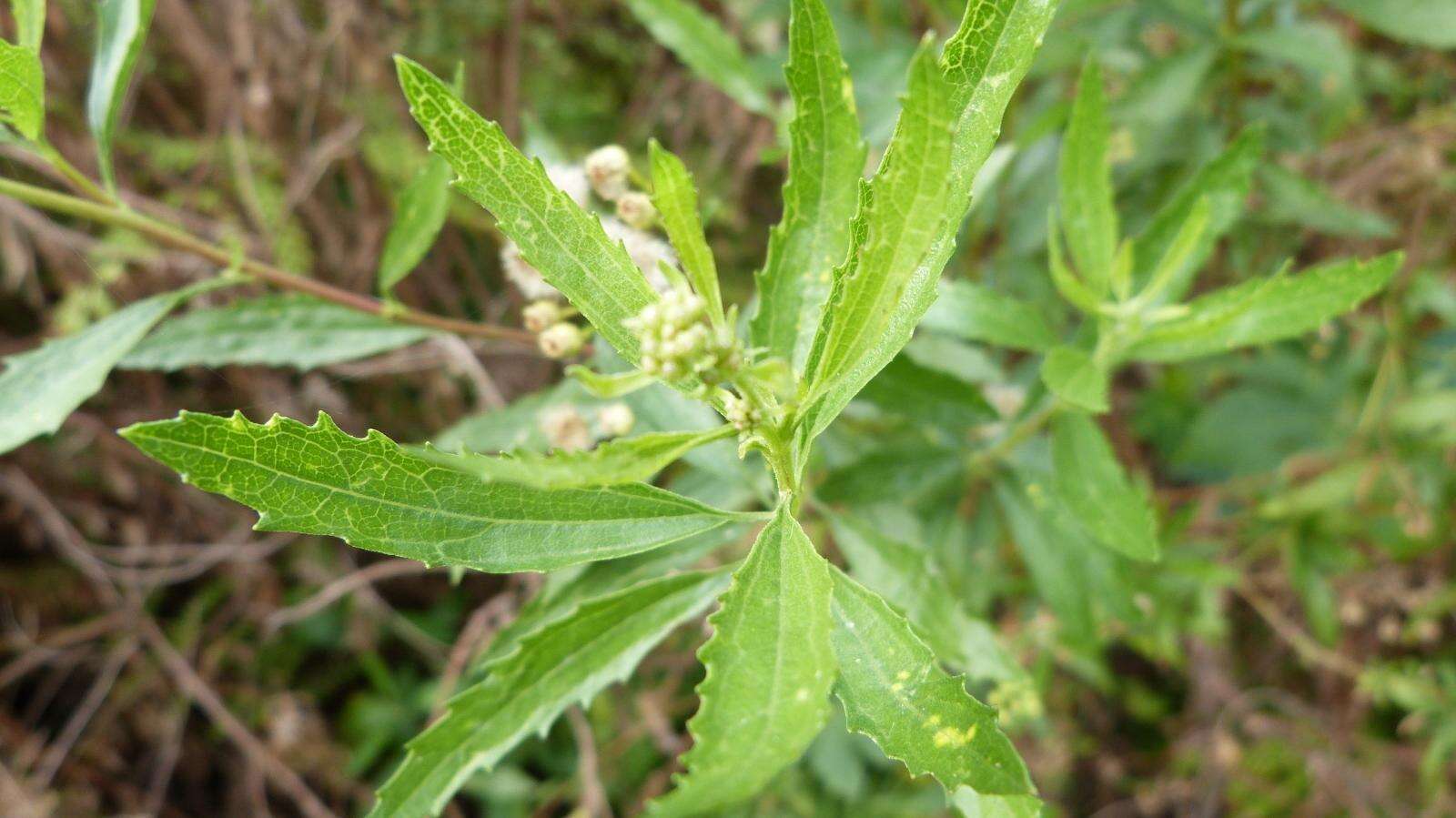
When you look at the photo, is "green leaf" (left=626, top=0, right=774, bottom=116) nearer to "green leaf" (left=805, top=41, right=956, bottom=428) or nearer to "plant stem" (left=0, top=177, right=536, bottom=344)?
"plant stem" (left=0, top=177, right=536, bottom=344)

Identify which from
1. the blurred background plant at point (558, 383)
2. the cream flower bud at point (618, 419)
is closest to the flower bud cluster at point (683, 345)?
the cream flower bud at point (618, 419)

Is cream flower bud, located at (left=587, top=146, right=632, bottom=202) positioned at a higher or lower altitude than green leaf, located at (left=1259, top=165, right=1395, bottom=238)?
higher

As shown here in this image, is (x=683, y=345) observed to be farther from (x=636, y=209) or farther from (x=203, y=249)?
(x=203, y=249)

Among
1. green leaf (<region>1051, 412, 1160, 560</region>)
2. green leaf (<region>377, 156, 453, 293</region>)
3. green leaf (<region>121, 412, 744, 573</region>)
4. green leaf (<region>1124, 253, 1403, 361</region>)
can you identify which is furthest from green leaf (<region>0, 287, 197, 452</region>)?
green leaf (<region>1124, 253, 1403, 361</region>)

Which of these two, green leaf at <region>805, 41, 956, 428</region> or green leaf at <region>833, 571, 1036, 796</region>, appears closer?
green leaf at <region>805, 41, 956, 428</region>

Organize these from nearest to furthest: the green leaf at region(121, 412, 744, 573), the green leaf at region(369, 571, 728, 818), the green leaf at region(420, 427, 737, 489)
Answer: the green leaf at region(420, 427, 737, 489) → the green leaf at region(121, 412, 744, 573) → the green leaf at region(369, 571, 728, 818)

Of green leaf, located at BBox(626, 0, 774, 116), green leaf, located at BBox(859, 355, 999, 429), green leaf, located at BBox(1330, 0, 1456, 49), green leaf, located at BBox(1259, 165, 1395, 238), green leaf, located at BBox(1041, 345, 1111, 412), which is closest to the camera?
green leaf, located at BBox(1041, 345, 1111, 412)

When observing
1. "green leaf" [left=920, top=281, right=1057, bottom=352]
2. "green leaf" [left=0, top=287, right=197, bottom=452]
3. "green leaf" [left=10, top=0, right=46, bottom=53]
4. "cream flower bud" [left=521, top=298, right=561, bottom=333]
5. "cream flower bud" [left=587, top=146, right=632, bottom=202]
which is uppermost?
"green leaf" [left=10, top=0, right=46, bottom=53]

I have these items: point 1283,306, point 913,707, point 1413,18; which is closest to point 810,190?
point 913,707

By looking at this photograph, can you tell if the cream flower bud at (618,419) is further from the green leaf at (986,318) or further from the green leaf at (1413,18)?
the green leaf at (1413,18)
